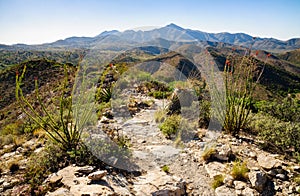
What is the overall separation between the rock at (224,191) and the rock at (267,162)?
884mm

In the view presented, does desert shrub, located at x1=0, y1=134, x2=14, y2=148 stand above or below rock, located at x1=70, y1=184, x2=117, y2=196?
below

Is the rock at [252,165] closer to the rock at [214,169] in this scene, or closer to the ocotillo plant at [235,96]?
the rock at [214,169]

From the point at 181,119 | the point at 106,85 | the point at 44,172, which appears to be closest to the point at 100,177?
the point at 44,172

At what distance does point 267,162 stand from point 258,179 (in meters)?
0.70

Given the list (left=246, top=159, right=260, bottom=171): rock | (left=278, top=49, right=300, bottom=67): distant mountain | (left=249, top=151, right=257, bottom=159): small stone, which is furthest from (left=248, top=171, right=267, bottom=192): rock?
(left=278, top=49, right=300, bottom=67): distant mountain

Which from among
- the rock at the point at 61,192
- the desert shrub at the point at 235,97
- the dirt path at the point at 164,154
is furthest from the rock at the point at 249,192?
the rock at the point at 61,192

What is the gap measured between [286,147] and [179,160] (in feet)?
7.61

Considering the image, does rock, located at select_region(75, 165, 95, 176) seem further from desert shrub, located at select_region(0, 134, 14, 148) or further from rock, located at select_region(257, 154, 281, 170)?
desert shrub, located at select_region(0, 134, 14, 148)

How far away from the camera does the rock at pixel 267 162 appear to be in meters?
4.11

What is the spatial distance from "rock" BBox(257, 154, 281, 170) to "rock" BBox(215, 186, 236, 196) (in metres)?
0.88

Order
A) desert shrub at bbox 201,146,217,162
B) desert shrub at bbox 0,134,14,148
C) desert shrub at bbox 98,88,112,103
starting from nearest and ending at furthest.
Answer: desert shrub at bbox 201,146,217,162
desert shrub at bbox 0,134,14,148
desert shrub at bbox 98,88,112,103

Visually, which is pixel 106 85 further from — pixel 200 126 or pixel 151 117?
pixel 200 126

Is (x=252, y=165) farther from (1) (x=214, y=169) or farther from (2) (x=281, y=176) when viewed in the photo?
(1) (x=214, y=169)

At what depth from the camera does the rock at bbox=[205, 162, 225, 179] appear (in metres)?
4.25
